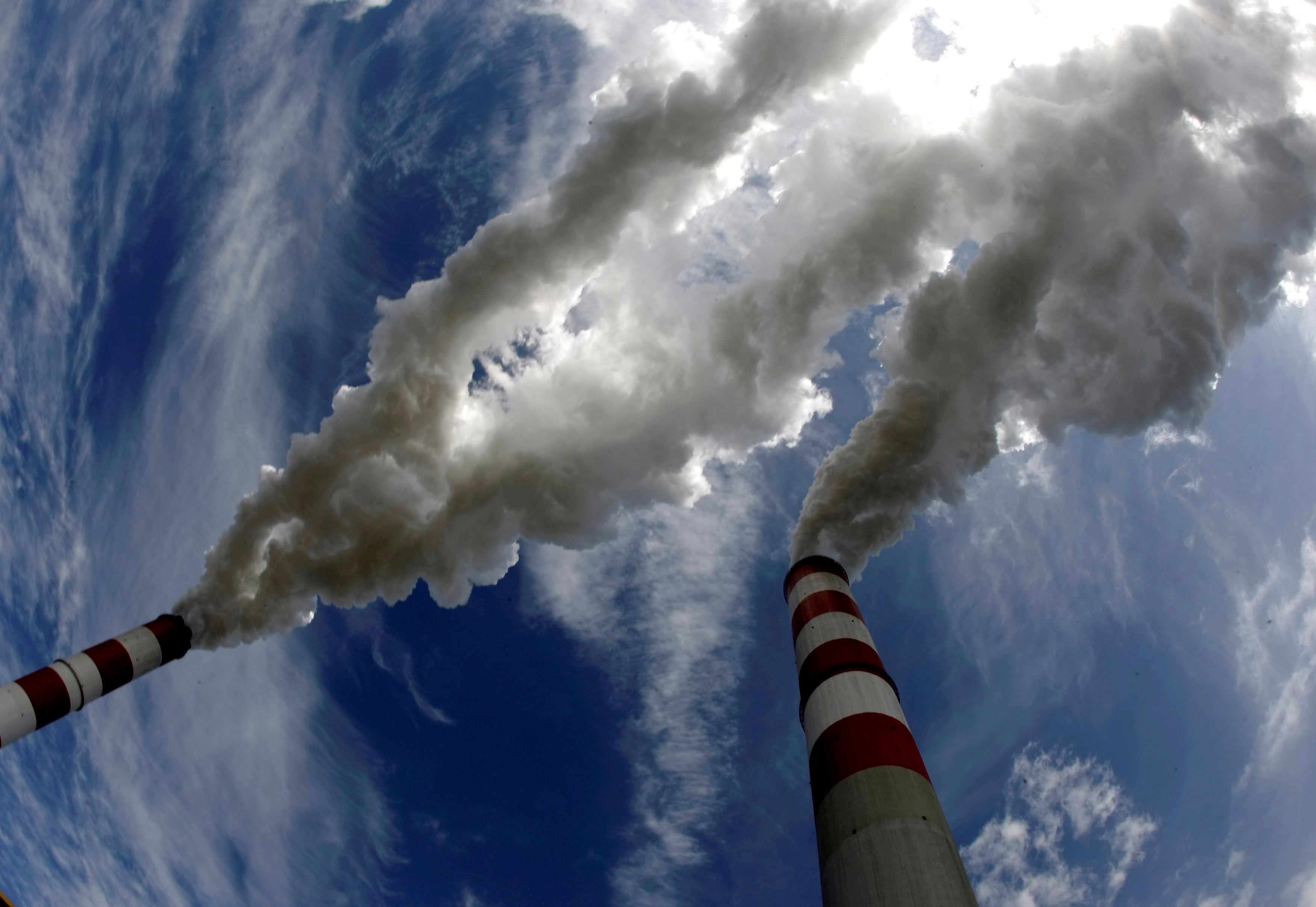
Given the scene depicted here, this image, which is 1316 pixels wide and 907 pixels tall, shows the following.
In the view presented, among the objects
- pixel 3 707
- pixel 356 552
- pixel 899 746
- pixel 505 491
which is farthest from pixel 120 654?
pixel 899 746

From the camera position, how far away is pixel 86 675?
851 inches

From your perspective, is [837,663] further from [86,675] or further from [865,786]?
[86,675]

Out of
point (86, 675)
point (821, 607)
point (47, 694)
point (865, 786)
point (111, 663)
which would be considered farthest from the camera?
point (111, 663)

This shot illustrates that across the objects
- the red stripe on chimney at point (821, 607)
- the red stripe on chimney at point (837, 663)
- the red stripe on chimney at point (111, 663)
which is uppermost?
the red stripe on chimney at point (111, 663)

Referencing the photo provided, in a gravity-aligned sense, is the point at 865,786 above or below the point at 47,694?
below

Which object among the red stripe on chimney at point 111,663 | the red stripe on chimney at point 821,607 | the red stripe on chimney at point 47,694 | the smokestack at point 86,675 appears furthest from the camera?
the red stripe on chimney at point 111,663

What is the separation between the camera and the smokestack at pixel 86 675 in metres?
19.7

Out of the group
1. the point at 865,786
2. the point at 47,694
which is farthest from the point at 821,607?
the point at 47,694

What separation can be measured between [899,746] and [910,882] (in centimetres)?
289

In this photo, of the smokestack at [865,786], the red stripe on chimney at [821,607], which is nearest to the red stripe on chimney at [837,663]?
the smokestack at [865,786]

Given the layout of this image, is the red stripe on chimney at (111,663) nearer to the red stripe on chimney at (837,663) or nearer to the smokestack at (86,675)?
the smokestack at (86,675)

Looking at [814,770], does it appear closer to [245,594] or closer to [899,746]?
[899,746]

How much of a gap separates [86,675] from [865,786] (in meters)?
22.6

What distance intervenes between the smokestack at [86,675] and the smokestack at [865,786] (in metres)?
20.8
